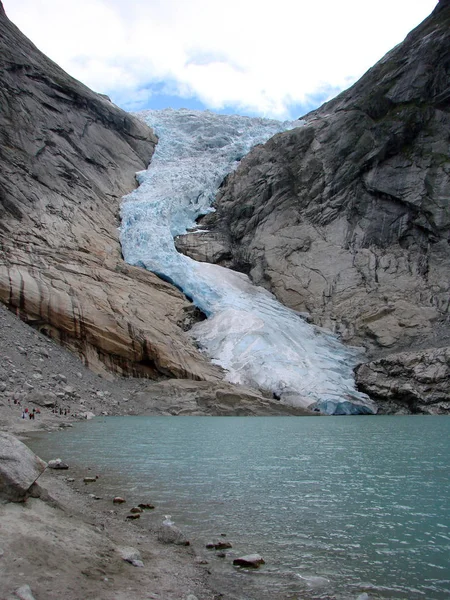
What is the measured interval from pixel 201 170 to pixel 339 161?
45.4ft

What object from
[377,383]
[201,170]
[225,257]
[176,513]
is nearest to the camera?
[176,513]

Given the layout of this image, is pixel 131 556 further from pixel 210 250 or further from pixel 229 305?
pixel 210 250

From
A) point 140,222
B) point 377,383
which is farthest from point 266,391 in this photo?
point 140,222

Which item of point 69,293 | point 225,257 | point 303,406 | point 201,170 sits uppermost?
point 201,170

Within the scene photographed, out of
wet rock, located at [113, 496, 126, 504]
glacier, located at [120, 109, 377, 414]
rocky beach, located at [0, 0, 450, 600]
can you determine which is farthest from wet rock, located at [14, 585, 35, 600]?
glacier, located at [120, 109, 377, 414]

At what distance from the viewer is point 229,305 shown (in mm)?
37969

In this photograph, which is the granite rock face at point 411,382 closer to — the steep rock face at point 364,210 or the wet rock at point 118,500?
the steep rock face at point 364,210

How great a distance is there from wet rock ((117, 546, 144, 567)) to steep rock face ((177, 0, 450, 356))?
3286 cm

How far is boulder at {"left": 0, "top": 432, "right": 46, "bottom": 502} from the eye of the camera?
6.04m

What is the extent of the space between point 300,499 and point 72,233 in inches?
1248

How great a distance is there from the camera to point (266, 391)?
30641 mm

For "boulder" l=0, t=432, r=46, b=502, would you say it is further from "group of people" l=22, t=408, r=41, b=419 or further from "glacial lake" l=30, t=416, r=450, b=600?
"group of people" l=22, t=408, r=41, b=419

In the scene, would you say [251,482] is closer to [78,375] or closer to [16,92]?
[78,375]

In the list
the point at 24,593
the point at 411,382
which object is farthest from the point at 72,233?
the point at 24,593
